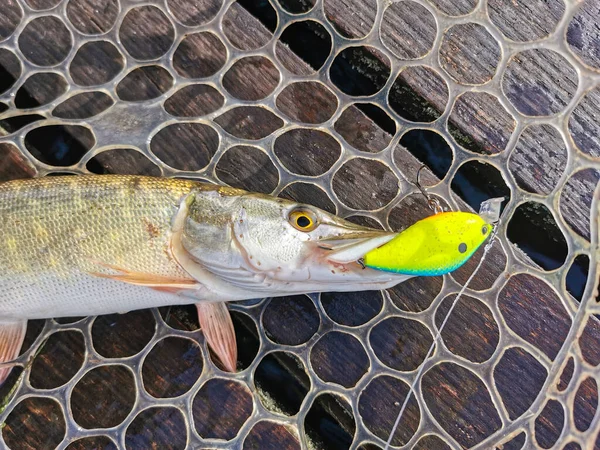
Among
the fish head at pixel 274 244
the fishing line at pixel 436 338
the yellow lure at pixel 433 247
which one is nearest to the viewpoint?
the yellow lure at pixel 433 247

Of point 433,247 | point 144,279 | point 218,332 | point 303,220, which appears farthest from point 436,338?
point 144,279

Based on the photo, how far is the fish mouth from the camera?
1.60m

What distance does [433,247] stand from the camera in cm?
154

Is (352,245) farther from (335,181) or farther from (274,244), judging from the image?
(335,181)

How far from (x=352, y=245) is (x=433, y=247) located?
27cm

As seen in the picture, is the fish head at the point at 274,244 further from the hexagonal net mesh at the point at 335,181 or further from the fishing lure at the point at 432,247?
the hexagonal net mesh at the point at 335,181

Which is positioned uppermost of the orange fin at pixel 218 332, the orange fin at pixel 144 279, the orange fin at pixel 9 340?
the orange fin at pixel 144 279

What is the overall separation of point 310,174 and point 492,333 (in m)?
1.02

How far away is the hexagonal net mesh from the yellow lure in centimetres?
41

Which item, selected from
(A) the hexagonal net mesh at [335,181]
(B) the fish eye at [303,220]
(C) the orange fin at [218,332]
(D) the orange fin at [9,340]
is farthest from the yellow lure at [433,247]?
(D) the orange fin at [9,340]

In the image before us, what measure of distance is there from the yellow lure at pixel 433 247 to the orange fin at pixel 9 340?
1415 millimetres

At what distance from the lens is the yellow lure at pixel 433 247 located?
1.54m

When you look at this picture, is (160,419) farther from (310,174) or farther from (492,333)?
(492,333)

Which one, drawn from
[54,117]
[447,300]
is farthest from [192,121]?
[447,300]
